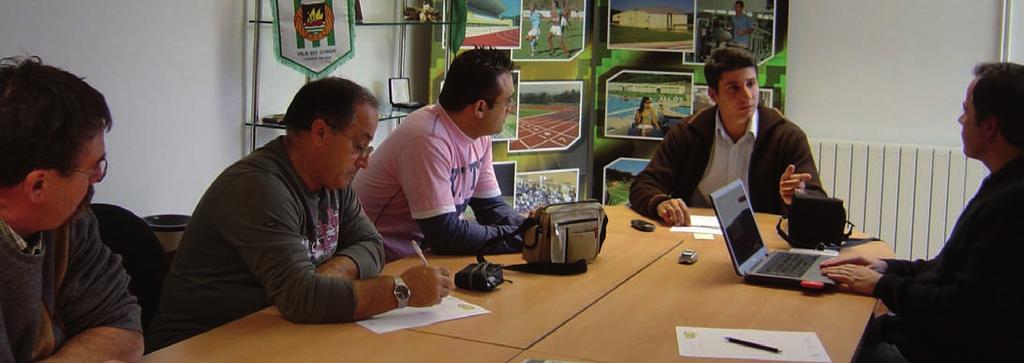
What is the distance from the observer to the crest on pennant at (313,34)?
4047 mm

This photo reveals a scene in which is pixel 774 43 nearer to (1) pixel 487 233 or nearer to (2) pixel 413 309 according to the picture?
(1) pixel 487 233

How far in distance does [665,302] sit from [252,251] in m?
0.98

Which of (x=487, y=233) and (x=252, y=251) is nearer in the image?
(x=252, y=251)

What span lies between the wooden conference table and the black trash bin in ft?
3.36

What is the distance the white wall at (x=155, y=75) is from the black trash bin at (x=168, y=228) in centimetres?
9

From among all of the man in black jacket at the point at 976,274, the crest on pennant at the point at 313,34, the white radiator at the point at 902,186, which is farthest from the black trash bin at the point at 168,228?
the white radiator at the point at 902,186

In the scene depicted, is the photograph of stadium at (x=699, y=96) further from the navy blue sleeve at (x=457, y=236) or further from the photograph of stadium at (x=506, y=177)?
the navy blue sleeve at (x=457, y=236)

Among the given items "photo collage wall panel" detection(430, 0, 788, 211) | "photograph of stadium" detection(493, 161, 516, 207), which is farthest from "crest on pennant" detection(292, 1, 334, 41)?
"photograph of stadium" detection(493, 161, 516, 207)

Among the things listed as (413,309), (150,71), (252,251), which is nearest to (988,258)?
(413,309)

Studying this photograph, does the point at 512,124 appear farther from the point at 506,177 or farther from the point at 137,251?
the point at 137,251

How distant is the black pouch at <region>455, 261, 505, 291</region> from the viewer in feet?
8.23

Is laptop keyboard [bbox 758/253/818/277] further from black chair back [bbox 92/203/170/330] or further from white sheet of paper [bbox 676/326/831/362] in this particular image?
black chair back [bbox 92/203/170/330]

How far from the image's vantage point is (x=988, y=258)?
89.7 inches

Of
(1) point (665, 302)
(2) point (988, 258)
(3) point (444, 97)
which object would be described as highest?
(3) point (444, 97)
